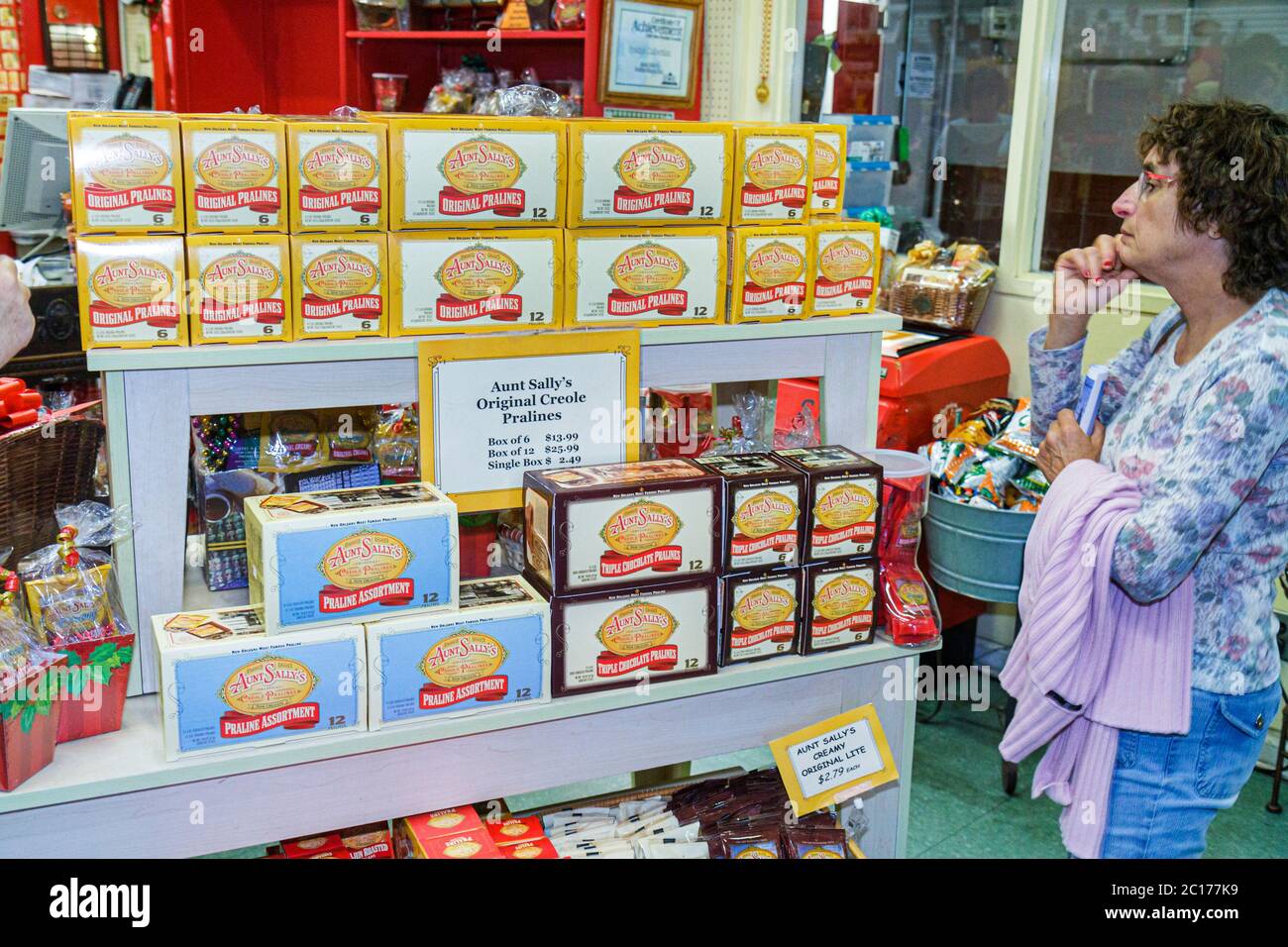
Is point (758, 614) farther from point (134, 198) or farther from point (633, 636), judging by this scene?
point (134, 198)

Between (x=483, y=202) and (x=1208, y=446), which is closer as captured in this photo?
(x=1208, y=446)

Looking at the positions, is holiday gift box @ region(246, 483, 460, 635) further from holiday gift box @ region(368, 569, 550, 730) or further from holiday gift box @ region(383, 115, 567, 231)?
holiday gift box @ region(383, 115, 567, 231)

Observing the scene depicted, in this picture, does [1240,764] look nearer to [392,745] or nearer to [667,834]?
[667,834]

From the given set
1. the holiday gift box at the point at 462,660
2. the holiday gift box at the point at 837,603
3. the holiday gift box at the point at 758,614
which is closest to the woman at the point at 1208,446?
the holiday gift box at the point at 837,603

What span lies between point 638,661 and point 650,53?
126 inches

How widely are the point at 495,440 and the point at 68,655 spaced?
73 centimetres

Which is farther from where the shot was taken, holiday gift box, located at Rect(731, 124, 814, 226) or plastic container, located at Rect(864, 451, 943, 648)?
plastic container, located at Rect(864, 451, 943, 648)

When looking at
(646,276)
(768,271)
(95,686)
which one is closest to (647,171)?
(646,276)

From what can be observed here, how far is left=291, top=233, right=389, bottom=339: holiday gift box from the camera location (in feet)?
5.97

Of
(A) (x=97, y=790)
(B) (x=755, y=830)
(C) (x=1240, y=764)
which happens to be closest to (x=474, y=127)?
(A) (x=97, y=790)

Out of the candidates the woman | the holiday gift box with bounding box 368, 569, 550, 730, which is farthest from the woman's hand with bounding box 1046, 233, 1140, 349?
the holiday gift box with bounding box 368, 569, 550, 730

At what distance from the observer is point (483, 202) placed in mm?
1906

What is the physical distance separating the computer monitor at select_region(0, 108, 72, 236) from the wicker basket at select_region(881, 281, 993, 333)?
10.1ft

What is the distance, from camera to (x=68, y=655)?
67.6 inches
